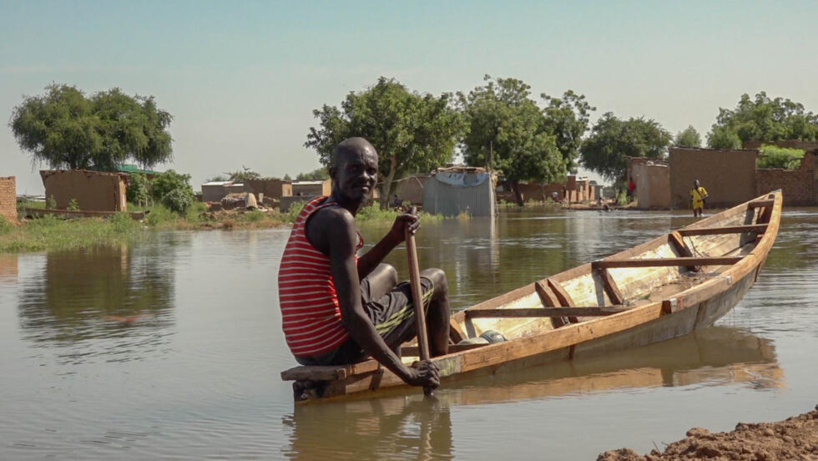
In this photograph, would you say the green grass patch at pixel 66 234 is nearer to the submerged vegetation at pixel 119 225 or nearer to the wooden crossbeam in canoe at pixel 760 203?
the submerged vegetation at pixel 119 225

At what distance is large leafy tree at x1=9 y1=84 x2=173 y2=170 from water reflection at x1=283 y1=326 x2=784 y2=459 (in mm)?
46059

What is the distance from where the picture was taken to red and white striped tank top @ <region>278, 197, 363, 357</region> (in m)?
5.00

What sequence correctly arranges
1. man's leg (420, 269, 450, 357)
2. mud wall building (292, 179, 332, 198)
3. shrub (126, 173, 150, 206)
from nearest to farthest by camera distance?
man's leg (420, 269, 450, 357)
shrub (126, 173, 150, 206)
mud wall building (292, 179, 332, 198)

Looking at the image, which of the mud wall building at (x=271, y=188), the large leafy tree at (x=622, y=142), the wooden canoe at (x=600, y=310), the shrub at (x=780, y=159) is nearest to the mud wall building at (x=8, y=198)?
the wooden canoe at (x=600, y=310)

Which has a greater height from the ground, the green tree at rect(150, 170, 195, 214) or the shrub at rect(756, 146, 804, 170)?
the shrub at rect(756, 146, 804, 170)

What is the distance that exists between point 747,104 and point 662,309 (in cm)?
7196

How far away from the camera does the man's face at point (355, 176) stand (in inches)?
196

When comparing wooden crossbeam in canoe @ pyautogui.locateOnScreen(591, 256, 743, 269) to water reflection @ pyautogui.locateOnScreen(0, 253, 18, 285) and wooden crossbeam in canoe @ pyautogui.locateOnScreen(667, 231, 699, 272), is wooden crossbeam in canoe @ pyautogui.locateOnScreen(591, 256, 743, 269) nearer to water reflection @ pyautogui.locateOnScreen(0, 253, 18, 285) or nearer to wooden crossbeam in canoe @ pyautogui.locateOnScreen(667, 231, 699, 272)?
wooden crossbeam in canoe @ pyautogui.locateOnScreen(667, 231, 699, 272)

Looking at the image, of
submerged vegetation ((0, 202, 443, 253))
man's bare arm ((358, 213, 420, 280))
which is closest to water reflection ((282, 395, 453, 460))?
man's bare arm ((358, 213, 420, 280))

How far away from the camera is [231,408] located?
561 cm

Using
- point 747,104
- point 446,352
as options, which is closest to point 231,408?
point 446,352

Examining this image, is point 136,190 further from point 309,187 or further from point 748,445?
point 748,445

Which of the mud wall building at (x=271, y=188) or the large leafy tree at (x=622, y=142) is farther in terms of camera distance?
the large leafy tree at (x=622, y=142)

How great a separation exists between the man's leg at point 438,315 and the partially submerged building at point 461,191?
→ 31608 millimetres
